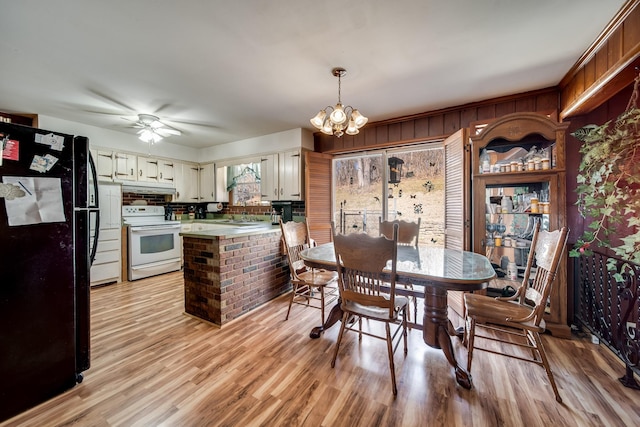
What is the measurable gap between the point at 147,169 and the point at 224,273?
3.07 m

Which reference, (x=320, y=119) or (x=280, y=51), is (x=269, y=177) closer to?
(x=320, y=119)

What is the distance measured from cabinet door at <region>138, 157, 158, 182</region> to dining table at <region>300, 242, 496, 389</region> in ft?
12.1

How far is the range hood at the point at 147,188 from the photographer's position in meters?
4.12

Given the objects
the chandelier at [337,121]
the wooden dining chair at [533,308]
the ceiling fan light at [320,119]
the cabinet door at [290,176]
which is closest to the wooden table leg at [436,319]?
the wooden dining chair at [533,308]

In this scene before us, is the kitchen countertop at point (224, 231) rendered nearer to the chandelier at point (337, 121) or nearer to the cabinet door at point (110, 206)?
the cabinet door at point (110, 206)

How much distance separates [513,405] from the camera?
152cm

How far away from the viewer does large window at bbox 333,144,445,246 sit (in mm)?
3504

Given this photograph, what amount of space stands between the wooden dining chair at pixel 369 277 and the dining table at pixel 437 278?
0.47 ft

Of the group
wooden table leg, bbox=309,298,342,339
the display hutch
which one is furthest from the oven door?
the display hutch

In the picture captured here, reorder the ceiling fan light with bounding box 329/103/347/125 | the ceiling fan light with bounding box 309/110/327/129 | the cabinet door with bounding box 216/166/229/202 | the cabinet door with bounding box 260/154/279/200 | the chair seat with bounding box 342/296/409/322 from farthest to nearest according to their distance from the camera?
the cabinet door with bounding box 216/166/229/202 → the cabinet door with bounding box 260/154/279/200 → the ceiling fan light with bounding box 309/110/327/129 → the ceiling fan light with bounding box 329/103/347/125 → the chair seat with bounding box 342/296/409/322

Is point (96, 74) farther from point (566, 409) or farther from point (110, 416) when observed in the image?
point (566, 409)

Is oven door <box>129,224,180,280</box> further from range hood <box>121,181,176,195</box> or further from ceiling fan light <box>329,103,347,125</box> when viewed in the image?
ceiling fan light <box>329,103,347,125</box>

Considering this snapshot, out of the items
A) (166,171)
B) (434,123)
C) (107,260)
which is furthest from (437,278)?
(166,171)

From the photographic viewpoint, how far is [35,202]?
1.51 m
